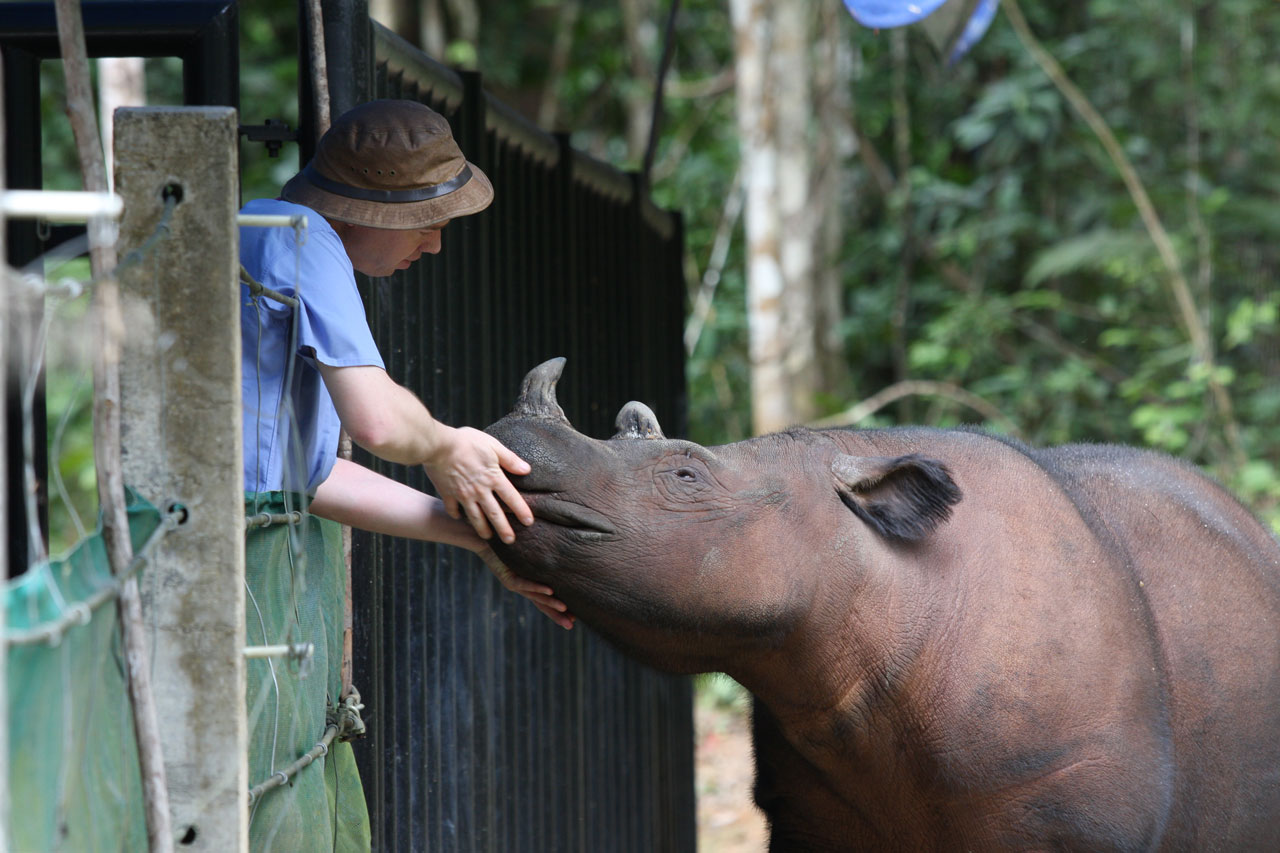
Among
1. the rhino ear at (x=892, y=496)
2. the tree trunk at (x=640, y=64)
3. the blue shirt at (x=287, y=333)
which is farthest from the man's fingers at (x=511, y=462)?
the tree trunk at (x=640, y=64)

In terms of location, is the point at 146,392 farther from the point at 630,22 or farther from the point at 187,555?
the point at 630,22

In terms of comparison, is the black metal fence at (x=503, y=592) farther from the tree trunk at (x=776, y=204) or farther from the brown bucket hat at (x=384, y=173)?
the tree trunk at (x=776, y=204)

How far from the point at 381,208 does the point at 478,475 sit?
Answer: 2.06 ft

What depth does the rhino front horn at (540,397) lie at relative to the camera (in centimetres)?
287

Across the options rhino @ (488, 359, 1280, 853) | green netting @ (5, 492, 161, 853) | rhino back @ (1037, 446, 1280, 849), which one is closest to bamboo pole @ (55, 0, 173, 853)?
green netting @ (5, 492, 161, 853)

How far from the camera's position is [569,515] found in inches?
110

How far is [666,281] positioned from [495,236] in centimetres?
230

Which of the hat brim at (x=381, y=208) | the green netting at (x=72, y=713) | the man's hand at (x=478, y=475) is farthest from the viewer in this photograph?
the hat brim at (x=381, y=208)

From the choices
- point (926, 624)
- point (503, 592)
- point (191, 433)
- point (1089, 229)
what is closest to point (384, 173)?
point (191, 433)

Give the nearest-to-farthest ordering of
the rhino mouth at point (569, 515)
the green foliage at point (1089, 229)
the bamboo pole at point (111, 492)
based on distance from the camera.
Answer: the bamboo pole at point (111, 492) < the rhino mouth at point (569, 515) < the green foliage at point (1089, 229)

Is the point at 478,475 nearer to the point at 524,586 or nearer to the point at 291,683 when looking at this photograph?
the point at 524,586

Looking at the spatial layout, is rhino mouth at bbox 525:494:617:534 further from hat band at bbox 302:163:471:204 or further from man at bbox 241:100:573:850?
hat band at bbox 302:163:471:204

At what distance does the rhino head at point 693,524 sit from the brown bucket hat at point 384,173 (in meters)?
0.42

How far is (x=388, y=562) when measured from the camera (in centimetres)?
359
